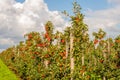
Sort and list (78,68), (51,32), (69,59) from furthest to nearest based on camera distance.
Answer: (51,32) → (69,59) → (78,68)

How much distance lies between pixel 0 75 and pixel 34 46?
651 inches

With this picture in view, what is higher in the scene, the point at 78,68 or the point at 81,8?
the point at 81,8

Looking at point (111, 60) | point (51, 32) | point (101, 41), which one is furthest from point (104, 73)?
point (101, 41)

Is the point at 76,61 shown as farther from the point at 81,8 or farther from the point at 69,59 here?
the point at 81,8

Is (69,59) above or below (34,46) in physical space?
below

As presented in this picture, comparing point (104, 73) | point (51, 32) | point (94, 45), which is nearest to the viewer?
point (104, 73)

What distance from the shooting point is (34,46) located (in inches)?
3430

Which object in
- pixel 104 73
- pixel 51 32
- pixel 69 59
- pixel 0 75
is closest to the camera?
pixel 69 59

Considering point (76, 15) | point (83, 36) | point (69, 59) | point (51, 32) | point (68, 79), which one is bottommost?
point (68, 79)

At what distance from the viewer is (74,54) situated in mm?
41875

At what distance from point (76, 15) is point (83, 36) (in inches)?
133

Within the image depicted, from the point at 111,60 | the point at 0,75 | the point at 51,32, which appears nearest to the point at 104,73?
the point at 111,60

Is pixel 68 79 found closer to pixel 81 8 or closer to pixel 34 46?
pixel 81 8

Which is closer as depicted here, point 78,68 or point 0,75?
point 78,68
